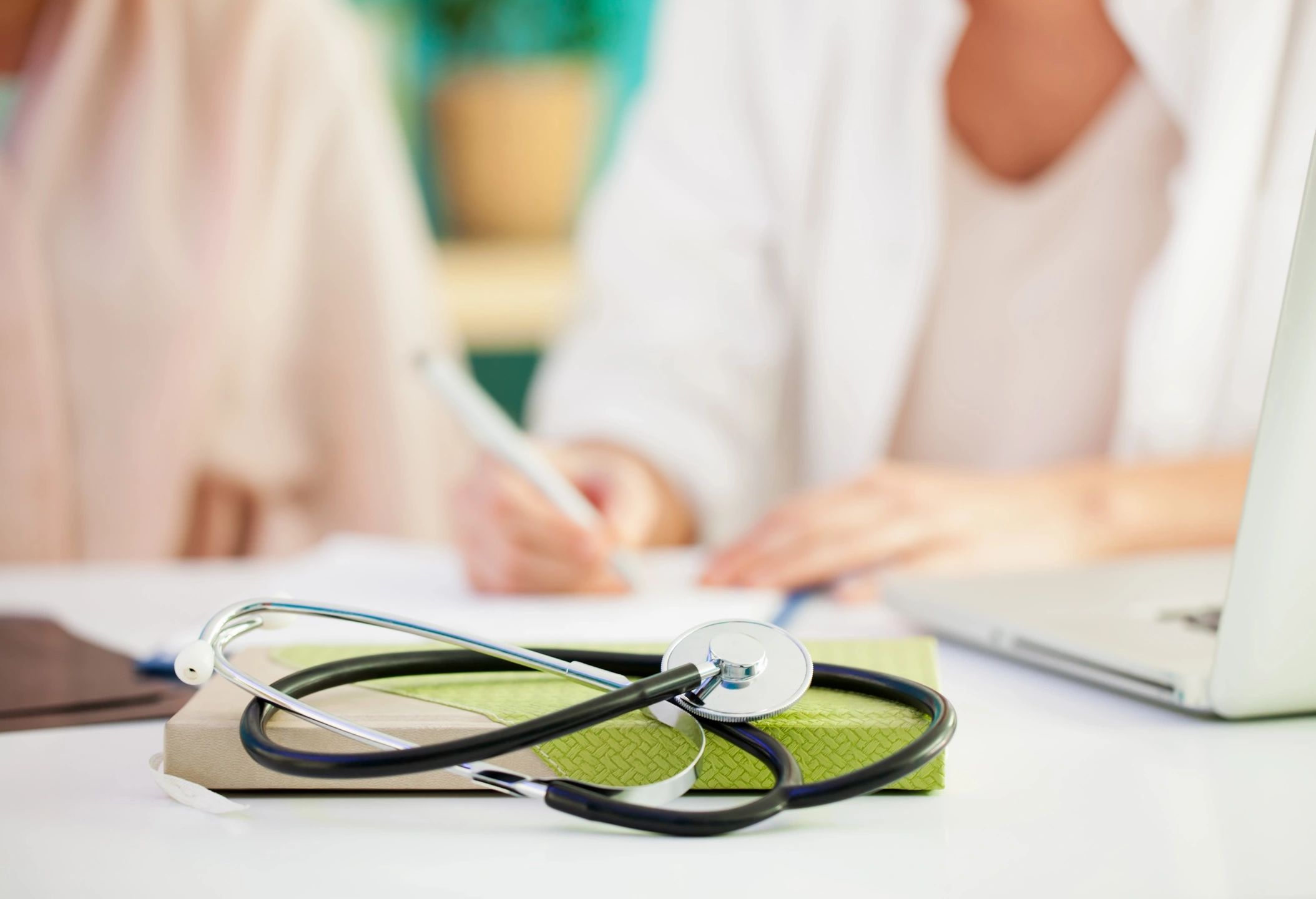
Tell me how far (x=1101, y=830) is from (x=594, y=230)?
68 cm

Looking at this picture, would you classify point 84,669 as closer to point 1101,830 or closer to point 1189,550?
point 1101,830

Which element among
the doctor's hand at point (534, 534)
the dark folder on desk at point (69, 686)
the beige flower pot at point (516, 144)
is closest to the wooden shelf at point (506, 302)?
the beige flower pot at point (516, 144)

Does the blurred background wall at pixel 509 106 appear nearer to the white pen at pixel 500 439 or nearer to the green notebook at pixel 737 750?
the white pen at pixel 500 439

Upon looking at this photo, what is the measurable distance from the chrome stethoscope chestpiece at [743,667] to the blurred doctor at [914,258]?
0.34 meters

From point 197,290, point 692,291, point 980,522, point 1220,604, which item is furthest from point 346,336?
point 1220,604

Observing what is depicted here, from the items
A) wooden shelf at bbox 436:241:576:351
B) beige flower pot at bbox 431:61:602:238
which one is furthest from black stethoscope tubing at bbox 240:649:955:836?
beige flower pot at bbox 431:61:602:238

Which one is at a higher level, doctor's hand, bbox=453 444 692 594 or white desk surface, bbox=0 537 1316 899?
doctor's hand, bbox=453 444 692 594

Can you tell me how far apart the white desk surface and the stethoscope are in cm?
1

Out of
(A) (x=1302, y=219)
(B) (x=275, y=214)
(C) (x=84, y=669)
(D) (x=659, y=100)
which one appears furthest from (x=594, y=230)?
(A) (x=1302, y=219)

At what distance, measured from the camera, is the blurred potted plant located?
1.65m

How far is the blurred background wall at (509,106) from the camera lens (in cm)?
164

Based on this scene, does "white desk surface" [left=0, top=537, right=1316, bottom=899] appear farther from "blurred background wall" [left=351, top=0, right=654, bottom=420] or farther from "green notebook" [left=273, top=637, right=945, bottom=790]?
"blurred background wall" [left=351, top=0, right=654, bottom=420]

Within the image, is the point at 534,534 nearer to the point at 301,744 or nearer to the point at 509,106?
the point at 301,744

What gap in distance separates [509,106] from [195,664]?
59.1 inches
